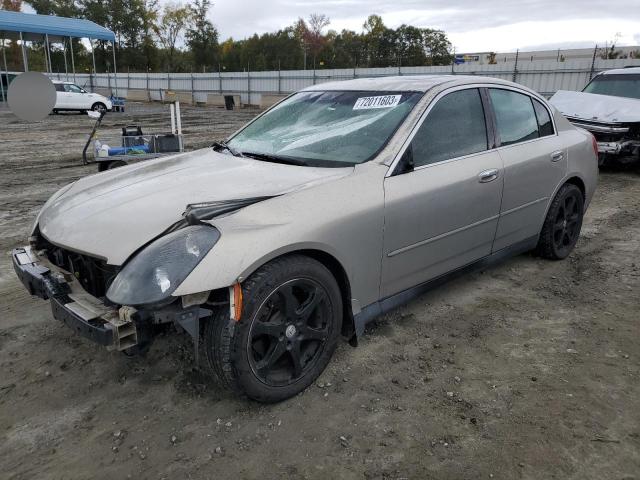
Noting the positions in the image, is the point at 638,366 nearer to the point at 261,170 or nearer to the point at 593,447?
the point at 593,447

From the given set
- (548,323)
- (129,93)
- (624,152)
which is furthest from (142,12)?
(548,323)

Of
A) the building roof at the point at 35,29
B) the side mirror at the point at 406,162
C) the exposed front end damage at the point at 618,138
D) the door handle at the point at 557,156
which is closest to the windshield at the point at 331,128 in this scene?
the side mirror at the point at 406,162

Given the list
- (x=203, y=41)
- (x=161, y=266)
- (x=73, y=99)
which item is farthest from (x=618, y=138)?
(x=203, y=41)

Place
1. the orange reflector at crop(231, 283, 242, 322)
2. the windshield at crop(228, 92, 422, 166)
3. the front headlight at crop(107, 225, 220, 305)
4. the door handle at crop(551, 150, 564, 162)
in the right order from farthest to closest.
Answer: the door handle at crop(551, 150, 564, 162), the windshield at crop(228, 92, 422, 166), the orange reflector at crop(231, 283, 242, 322), the front headlight at crop(107, 225, 220, 305)

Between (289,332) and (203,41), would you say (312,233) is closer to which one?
(289,332)

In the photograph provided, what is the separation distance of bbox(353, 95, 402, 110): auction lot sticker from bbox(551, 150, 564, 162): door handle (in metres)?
1.66

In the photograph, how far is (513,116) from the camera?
404cm

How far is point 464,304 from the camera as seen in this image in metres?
3.90

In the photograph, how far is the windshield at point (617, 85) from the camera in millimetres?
9875

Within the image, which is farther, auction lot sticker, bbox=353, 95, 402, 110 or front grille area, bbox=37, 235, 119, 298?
auction lot sticker, bbox=353, 95, 402, 110

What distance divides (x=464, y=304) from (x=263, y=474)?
223cm

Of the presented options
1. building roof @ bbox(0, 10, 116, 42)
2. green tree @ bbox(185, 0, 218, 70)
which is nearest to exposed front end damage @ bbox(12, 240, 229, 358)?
building roof @ bbox(0, 10, 116, 42)

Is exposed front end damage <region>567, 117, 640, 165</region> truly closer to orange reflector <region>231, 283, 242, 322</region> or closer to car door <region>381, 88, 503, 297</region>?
car door <region>381, 88, 503, 297</region>

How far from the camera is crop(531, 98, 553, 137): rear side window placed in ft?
14.1
